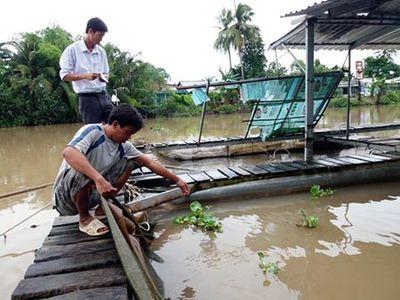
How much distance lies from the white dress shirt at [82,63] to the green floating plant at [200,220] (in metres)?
1.75

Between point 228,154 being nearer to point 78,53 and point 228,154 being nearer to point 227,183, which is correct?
point 227,183

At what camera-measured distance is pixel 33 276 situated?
1999 millimetres

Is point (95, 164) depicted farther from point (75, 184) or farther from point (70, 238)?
point (70, 238)

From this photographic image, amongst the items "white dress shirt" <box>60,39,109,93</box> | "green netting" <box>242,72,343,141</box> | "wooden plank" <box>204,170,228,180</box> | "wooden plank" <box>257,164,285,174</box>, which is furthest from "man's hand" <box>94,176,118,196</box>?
"green netting" <box>242,72,343,141</box>

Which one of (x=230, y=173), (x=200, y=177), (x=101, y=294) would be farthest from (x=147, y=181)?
(x=101, y=294)

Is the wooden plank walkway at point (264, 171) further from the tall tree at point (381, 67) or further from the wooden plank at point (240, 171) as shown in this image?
the tall tree at point (381, 67)

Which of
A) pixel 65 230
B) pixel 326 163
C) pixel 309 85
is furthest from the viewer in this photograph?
pixel 309 85

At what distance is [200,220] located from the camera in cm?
402

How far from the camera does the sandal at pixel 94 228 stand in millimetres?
2557

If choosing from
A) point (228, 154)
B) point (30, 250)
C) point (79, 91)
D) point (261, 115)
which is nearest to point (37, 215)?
point (30, 250)

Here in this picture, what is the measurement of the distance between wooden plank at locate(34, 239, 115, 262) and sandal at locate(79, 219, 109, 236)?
11 cm

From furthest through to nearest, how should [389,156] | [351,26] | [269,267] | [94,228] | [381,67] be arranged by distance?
1. [381,67]
2. [351,26]
3. [389,156]
4. [269,267]
5. [94,228]

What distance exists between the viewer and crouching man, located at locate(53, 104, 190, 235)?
2314 millimetres

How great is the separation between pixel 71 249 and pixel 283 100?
4.75 meters
